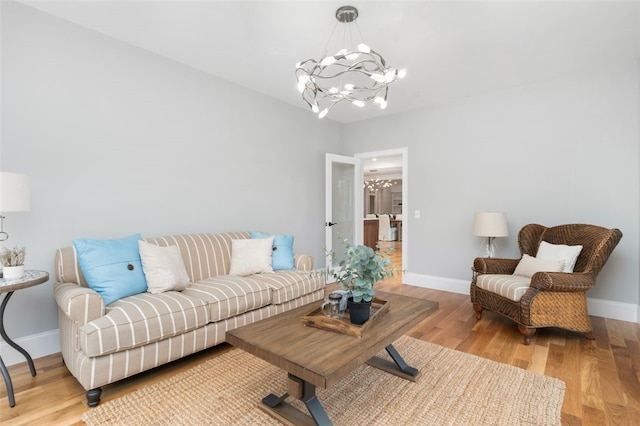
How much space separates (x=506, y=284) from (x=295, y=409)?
225cm

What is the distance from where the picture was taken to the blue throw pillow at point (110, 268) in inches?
88.7

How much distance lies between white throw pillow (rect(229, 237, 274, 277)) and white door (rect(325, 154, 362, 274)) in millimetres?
1908

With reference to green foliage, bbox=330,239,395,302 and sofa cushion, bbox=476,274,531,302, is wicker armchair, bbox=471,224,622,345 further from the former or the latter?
green foliage, bbox=330,239,395,302

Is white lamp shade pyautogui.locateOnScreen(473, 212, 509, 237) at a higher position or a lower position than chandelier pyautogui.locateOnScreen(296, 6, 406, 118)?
lower

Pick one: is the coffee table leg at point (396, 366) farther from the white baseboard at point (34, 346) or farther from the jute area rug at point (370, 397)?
the white baseboard at point (34, 346)

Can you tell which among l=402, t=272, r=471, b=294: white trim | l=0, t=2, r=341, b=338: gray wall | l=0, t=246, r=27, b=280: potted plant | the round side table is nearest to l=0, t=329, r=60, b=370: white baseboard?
l=0, t=2, r=341, b=338: gray wall

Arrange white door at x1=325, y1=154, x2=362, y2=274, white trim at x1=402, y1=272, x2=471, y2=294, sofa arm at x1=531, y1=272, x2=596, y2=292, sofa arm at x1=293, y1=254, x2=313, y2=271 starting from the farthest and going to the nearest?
white door at x1=325, y1=154, x2=362, y2=274 < white trim at x1=402, y1=272, x2=471, y2=294 < sofa arm at x1=293, y1=254, x2=313, y2=271 < sofa arm at x1=531, y1=272, x2=596, y2=292

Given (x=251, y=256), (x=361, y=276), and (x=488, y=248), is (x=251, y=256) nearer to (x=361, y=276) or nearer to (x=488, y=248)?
(x=361, y=276)

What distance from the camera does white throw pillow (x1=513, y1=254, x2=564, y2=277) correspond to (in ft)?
9.65

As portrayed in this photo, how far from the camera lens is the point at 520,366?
2.32 m

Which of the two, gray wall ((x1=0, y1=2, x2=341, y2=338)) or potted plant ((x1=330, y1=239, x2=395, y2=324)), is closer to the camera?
potted plant ((x1=330, y1=239, x2=395, y2=324))

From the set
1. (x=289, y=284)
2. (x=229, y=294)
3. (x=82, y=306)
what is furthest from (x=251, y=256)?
(x=82, y=306)

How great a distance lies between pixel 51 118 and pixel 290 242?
2.35 m

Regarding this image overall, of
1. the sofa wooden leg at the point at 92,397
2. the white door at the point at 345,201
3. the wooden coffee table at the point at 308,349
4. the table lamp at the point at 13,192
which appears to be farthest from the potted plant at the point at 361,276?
the white door at the point at 345,201
